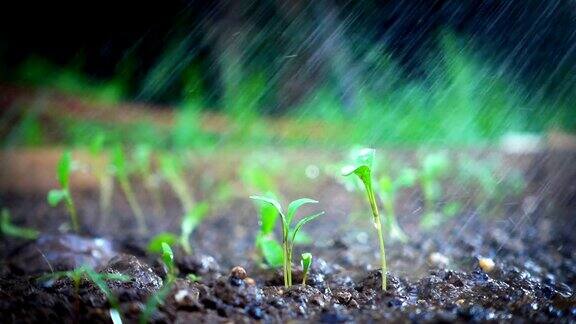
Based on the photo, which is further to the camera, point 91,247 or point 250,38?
point 250,38

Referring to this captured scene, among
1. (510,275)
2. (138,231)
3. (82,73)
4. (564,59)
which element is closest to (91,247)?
(138,231)

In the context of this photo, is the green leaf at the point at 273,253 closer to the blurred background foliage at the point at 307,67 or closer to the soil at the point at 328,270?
the soil at the point at 328,270

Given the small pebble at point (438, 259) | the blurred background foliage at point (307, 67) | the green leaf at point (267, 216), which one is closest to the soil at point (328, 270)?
the small pebble at point (438, 259)

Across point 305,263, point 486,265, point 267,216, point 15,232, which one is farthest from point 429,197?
point 15,232

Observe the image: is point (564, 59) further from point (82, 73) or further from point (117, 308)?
point (82, 73)

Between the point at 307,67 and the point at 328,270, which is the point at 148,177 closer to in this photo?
the point at 307,67

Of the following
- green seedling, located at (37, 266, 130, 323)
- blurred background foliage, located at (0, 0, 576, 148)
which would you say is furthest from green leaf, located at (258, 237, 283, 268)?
blurred background foliage, located at (0, 0, 576, 148)

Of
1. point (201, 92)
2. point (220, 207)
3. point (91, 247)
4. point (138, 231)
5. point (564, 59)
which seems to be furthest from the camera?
point (201, 92)
